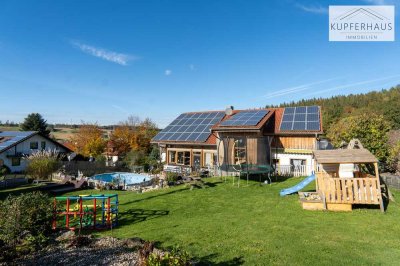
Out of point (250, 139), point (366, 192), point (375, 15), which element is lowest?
point (366, 192)

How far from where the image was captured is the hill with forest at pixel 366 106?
74.0 metres

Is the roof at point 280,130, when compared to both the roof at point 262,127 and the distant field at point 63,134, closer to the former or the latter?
the roof at point 262,127

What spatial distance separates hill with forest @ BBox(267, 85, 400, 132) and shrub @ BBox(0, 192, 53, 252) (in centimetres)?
7115

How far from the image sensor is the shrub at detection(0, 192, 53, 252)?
901cm

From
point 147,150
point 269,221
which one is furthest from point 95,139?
point 269,221

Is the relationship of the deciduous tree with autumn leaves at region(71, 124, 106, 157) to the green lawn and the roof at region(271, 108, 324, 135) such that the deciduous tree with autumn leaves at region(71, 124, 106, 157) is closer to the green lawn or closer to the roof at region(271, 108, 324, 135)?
the roof at region(271, 108, 324, 135)

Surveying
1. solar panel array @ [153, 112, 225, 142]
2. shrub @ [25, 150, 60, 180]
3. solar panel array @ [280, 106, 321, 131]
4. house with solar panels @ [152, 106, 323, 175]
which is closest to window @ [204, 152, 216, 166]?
house with solar panels @ [152, 106, 323, 175]

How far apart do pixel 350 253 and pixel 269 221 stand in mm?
3771

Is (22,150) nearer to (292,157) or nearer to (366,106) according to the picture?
(292,157)

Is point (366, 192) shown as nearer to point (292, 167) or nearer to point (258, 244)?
point (258, 244)

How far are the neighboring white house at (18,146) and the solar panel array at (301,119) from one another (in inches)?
1425

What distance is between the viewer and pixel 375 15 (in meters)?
20.4

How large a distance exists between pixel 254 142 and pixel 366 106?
333ft

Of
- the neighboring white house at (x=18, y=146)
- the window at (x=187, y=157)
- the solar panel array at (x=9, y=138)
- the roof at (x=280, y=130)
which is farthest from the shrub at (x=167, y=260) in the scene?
the solar panel array at (x=9, y=138)
